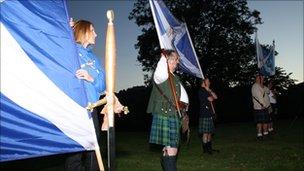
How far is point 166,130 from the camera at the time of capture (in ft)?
21.6

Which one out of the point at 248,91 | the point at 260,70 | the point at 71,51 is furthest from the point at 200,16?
the point at 71,51

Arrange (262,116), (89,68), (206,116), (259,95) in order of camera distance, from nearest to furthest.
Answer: (89,68) < (206,116) < (259,95) < (262,116)

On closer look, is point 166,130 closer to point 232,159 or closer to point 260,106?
point 232,159

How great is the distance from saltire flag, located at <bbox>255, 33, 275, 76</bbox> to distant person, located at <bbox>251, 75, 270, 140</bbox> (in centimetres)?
106

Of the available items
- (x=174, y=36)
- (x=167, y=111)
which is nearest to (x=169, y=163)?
(x=167, y=111)

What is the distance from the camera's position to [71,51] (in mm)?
3936

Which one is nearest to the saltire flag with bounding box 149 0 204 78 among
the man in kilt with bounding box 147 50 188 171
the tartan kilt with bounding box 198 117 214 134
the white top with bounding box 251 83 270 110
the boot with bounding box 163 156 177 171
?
the man in kilt with bounding box 147 50 188 171

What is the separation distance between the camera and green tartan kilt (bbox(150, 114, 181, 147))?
6555mm

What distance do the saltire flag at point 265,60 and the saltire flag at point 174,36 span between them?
7640 millimetres

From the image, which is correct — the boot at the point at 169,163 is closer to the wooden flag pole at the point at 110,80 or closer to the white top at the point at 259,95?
the wooden flag pole at the point at 110,80

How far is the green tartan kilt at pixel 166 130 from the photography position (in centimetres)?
655

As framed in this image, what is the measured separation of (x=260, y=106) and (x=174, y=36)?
7624 mm

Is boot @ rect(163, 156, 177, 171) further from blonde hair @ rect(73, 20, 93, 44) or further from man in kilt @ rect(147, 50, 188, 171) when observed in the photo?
blonde hair @ rect(73, 20, 93, 44)

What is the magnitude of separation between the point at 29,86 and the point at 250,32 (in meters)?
40.0
